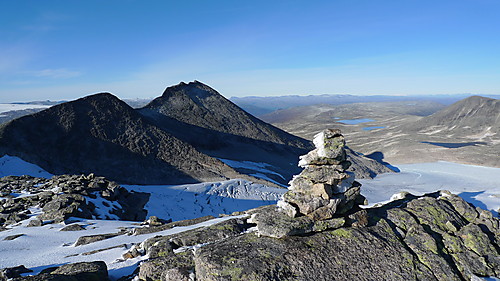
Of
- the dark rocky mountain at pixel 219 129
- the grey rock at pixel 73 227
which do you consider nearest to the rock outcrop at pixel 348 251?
the grey rock at pixel 73 227

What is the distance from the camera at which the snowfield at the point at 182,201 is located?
40.4ft

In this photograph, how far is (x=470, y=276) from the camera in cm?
1020

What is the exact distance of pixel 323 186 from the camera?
34.7 feet

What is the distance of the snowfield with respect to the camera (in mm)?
12328

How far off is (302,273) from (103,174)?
139 feet

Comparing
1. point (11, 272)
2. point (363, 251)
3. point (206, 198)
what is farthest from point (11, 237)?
point (206, 198)

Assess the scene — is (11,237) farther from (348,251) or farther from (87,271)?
(348,251)

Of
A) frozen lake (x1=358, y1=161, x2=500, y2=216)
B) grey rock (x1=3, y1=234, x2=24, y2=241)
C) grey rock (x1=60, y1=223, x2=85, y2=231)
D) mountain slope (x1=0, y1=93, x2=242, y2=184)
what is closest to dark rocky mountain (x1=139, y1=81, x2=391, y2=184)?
frozen lake (x1=358, y1=161, x2=500, y2=216)

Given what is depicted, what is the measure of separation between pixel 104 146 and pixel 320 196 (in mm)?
47992

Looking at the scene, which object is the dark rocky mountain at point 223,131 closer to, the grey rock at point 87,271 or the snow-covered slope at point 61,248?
the snow-covered slope at point 61,248

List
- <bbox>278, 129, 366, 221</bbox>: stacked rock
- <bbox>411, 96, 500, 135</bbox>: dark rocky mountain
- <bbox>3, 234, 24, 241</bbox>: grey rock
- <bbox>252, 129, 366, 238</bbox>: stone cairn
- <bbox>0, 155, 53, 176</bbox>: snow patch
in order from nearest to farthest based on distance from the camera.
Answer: <bbox>252, 129, 366, 238</bbox>: stone cairn < <bbox>278, 129, 366, 221</bbox>: stacked rock < <bbox>3, 234, 24, 241</bbox>: grey rock < <bbox>0, 155, 53, 176</bbox>: snow patch < <bbox>411, 96, 500, 135</bbox>: dark rocky mountain

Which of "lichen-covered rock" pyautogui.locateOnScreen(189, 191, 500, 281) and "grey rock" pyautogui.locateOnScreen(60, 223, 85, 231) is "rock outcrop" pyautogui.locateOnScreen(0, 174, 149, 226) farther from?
"lichen-covered rock" pyautogui.locateOnScreen(189, 191, 500, 281)

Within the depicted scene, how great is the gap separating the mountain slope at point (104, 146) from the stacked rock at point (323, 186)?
1327 inches

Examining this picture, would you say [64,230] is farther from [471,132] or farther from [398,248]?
[471,132]
